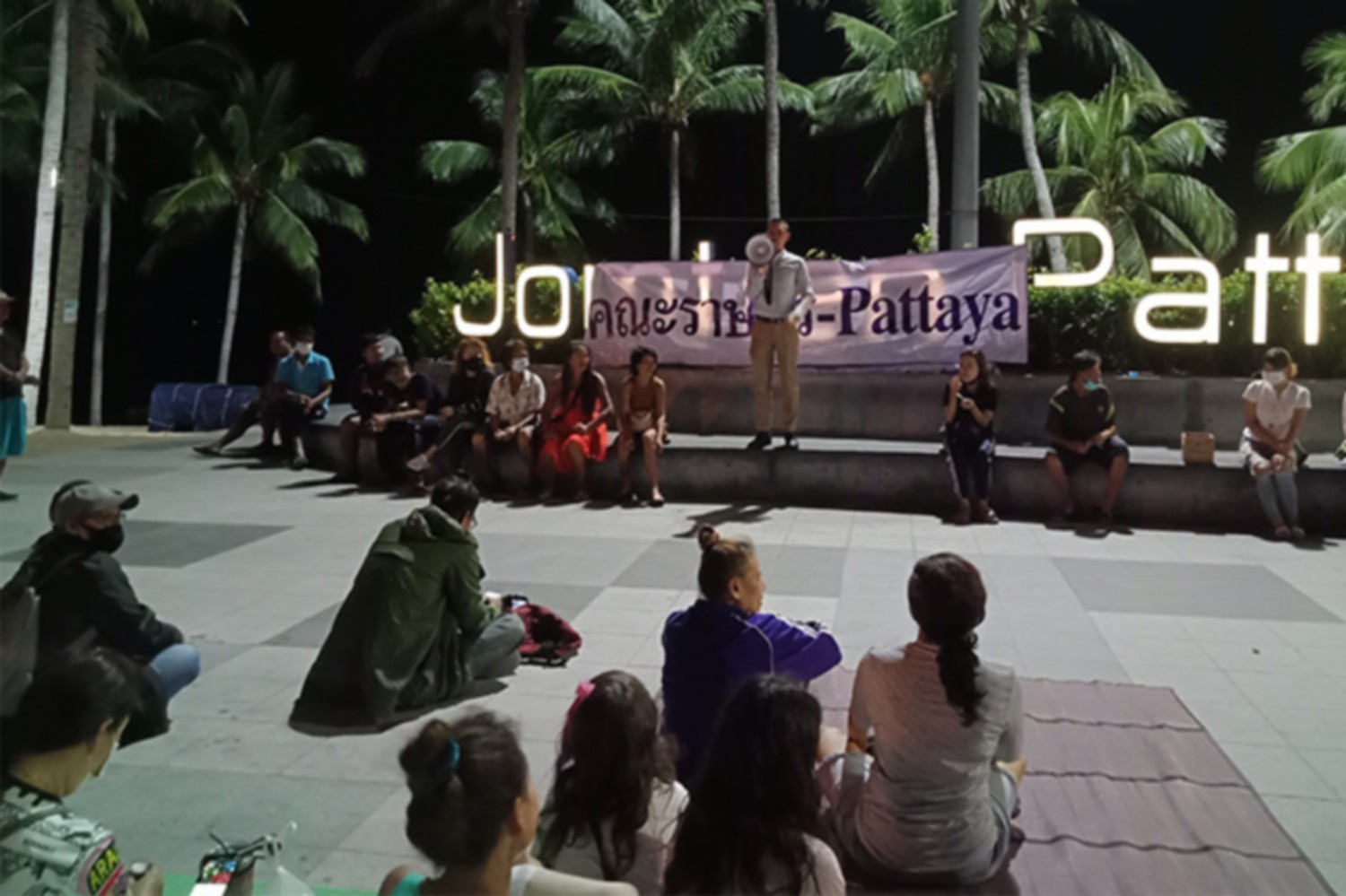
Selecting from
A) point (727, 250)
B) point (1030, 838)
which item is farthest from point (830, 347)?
point (727, 250)

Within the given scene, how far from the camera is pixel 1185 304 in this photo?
39.3 ft

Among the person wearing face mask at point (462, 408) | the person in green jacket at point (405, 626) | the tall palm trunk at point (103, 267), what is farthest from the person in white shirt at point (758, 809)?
the tall palm trunk at point (103, 267)

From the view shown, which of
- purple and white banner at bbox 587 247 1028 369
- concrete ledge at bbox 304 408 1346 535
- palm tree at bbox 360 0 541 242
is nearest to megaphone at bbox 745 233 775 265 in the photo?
purple and white banner at bbox 587 247 1028 369

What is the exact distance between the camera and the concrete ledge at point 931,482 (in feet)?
32.2

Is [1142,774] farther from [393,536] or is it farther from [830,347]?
[830,347]

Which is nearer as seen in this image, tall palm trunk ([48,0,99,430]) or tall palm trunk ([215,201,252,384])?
tall palm trunk ([48,0,99,430])

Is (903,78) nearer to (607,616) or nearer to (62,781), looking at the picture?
(607,616)

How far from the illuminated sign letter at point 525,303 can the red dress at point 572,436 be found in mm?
3278

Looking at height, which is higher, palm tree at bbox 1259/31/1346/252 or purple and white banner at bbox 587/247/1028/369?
palm tree at bbox 1259/31/1346/252

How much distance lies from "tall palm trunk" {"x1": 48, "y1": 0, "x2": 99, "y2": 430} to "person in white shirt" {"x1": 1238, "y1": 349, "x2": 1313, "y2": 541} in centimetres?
1821

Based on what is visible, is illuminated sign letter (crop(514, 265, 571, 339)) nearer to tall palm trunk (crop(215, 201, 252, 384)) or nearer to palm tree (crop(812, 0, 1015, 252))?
palm tree (crop(812, 0, 1015, 252))

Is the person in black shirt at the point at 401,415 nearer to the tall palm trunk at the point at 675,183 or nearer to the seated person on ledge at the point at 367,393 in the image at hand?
the seated person on ledge at the point at 367,393

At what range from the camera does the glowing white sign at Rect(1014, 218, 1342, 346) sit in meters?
11.5

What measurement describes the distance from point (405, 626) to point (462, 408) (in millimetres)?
6673
